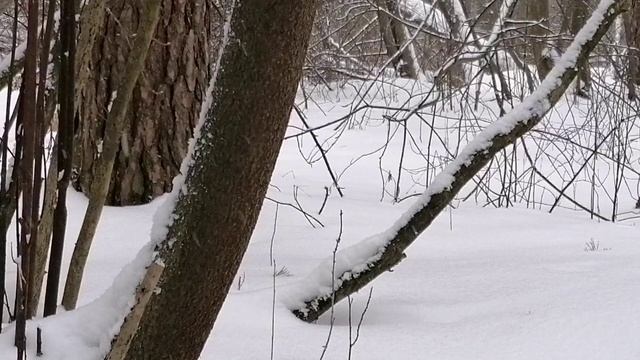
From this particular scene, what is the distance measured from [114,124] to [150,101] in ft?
6.18

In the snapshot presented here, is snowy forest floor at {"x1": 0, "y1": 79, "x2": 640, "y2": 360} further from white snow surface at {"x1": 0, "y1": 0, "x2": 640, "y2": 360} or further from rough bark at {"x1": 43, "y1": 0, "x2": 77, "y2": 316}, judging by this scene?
rough bark at {"x1": 43, "y1": 0, "x2": 77, "y2": 316}

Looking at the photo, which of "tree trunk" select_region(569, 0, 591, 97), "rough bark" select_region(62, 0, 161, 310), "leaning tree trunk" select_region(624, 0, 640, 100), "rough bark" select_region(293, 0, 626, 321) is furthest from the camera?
"tree trunk" select_region(569, 0, 591, 97)

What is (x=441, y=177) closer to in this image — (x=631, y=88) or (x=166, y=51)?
(x=166, y=51)

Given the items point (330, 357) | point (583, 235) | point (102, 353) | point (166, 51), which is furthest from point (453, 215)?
point (102, 353)

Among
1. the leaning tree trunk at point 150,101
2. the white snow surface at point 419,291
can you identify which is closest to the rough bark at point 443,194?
the white snow surface at point 419,291

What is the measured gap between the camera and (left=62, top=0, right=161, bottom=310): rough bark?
164 centimetres

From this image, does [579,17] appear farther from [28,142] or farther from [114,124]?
[28,142]

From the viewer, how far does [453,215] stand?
398 centimetres

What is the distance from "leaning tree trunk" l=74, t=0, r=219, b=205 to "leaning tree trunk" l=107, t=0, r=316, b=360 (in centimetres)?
217

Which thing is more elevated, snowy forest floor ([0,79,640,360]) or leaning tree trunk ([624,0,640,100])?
leaning tree trunk ([624,0,640,100])

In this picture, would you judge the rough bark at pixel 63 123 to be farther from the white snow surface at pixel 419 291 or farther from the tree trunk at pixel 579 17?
the tree trunk at pixel 579 17

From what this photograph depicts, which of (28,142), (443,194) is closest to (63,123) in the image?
(28,142)

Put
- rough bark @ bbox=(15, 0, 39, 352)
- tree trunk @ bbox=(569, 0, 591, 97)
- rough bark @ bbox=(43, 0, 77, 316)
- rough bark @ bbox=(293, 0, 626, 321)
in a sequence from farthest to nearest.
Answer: tree trunk @ bbox=(569, 0, 591, 97) < rough bark @ bbox=(293, 0, 626, 321) < rough bark @ bbox=(43, 0, 77, 316) < rough bark @ bbox=(15, 0, 39, 352)

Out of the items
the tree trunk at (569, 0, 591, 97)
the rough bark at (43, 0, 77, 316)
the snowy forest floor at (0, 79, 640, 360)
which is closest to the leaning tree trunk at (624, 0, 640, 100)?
the tree trunk at (569, 0, 591, 97)
